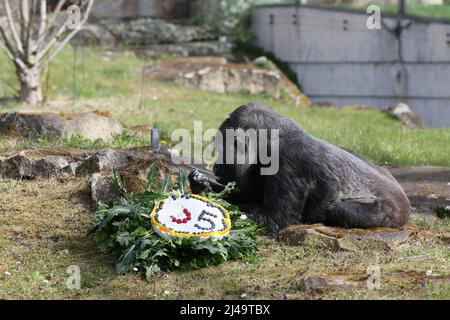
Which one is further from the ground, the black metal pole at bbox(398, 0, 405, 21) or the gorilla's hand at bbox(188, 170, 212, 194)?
the black metal pole at bbox(398, 0, 405, 21)

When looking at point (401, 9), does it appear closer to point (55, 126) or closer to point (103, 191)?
point (55, 126)

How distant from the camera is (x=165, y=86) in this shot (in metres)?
17.7

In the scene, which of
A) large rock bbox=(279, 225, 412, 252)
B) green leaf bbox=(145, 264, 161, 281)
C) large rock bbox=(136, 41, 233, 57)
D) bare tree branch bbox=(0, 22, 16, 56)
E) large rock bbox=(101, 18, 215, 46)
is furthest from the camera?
large rock bbox=(101, 18, 215, 46)

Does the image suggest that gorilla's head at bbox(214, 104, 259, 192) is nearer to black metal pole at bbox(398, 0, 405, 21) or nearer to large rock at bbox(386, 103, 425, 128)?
large rock at bbox(386, 103, 425, 128)

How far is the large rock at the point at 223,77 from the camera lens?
60.4ft

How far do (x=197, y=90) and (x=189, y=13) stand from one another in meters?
4.99

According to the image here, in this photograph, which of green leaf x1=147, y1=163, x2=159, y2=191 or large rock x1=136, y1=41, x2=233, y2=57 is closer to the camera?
green leaf x1=147, y1=163, x2=159, y2=191

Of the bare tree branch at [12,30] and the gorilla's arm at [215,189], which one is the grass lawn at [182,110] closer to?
the bare tree branch at [12,30]

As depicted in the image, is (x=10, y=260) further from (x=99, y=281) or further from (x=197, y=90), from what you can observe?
(x=197, y=90)

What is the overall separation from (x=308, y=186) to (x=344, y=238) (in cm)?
58

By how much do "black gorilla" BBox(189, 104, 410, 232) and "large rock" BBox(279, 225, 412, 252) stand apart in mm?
168

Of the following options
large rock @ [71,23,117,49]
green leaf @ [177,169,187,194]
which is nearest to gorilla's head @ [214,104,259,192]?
green leaf @ [177,169,187,194]

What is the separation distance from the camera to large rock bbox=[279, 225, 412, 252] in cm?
684

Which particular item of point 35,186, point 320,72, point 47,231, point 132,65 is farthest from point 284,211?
point 320,72
